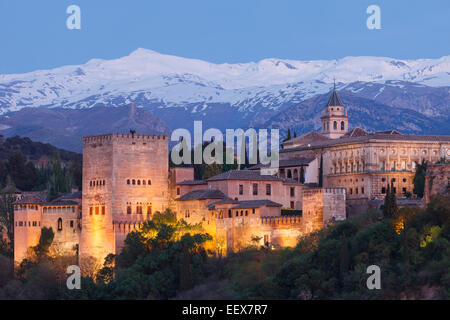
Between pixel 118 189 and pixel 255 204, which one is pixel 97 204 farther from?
pixel 255 204

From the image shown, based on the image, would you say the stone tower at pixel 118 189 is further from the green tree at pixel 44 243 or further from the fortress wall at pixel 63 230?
the green tree at pixel 44 243

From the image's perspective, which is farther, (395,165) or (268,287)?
(395,165)

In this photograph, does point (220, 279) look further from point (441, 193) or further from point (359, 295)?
point (441, 193)

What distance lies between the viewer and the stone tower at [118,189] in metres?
81.9

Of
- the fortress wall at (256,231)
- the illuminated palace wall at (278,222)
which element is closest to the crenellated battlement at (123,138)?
the illuminated palace wall at (278,222)

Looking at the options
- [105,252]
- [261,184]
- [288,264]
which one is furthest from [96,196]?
[288,264]

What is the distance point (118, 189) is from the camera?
270 feet

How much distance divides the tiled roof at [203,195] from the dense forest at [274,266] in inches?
85.1

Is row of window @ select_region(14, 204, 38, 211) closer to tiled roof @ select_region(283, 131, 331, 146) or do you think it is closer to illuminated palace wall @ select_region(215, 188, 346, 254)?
illuminated palace wall @ select_region(215, 188, 346, 254)

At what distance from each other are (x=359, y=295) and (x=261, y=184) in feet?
74.9

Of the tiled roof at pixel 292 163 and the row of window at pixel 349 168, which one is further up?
the tiled roof at pixel 292 163

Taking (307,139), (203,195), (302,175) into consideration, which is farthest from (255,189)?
(307,139)

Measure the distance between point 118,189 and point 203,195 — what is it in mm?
6539

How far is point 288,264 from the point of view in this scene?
Result: 69688mm
